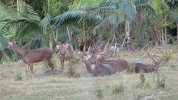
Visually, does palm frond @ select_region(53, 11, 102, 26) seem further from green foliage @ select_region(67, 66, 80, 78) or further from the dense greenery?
green foliage @ select_region(67, 66, 80, 78)

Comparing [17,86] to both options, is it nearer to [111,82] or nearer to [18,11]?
[111,82]

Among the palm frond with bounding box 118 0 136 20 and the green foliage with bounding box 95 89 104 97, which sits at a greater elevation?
the palm frond with bounding box 118 0 136 20

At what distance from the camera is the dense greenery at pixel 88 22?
15.5 metres

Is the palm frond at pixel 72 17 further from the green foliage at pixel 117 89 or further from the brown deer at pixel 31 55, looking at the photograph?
the green foliage at pixel 117 89

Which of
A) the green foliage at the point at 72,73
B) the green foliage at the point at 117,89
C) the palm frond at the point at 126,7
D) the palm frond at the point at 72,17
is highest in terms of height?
the palm frond at the point at 126,7

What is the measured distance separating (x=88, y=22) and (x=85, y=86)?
21.9ft

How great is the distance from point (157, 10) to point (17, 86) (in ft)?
24.3

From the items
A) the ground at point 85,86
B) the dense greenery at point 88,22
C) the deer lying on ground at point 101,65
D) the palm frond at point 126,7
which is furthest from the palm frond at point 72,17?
the deer lying on ground at point 101,65

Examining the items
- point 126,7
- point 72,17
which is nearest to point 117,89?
point 126,7

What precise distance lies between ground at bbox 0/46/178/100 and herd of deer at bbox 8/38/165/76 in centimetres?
20

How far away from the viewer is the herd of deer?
11.3 meters

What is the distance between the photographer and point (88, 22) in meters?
16.1

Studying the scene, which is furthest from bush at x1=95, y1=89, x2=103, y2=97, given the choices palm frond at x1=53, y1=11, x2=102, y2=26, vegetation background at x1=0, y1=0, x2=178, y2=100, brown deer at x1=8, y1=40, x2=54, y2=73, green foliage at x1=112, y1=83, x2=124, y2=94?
palm frond at x1=53, y1=11, x2=102, y2=26

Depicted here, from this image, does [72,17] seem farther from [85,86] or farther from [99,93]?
[99,93]
